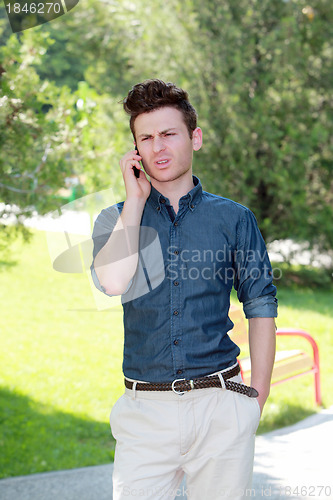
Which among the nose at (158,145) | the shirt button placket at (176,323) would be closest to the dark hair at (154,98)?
the nose at (158,145)

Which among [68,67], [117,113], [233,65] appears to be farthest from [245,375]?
[68,67]

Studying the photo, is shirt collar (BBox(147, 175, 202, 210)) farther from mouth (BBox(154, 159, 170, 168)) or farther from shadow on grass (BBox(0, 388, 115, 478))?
shadow on grass (BBox(0, 388, 115, 478))

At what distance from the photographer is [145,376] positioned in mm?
2221

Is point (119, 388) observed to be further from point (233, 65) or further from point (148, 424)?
point (233, 65)

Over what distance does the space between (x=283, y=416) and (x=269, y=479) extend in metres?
1.54

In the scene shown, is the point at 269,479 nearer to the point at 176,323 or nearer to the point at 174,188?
the point at 176,323

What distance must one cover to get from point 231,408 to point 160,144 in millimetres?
962

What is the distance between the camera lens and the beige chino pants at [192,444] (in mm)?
2137

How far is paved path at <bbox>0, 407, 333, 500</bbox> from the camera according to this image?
3971mm

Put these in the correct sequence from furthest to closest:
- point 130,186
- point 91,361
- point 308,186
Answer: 1. point 308,186
2. point 91,361
3. point 130,186

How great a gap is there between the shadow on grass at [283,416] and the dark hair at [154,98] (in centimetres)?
370

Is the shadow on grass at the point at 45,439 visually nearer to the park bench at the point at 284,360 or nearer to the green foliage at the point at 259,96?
the park bench at the point at 284,360

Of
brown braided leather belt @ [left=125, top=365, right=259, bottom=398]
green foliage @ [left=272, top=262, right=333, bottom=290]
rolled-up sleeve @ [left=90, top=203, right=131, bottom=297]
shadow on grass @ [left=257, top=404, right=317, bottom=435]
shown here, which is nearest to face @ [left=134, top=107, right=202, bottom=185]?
rolled-up sleeve @ [left=90, top=203, right=131, bottom=297]

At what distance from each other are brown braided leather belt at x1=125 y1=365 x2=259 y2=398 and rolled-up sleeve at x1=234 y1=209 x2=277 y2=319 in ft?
0.83
